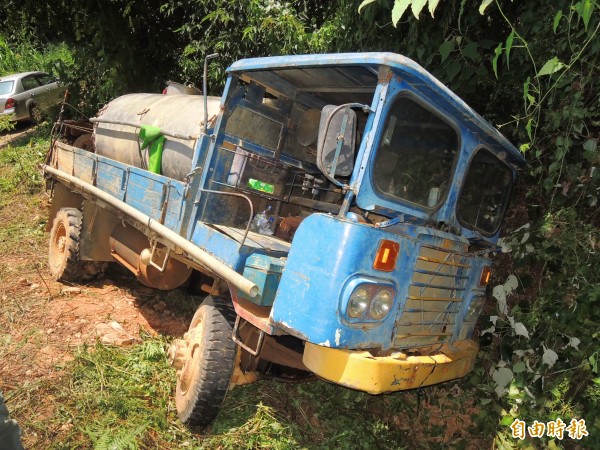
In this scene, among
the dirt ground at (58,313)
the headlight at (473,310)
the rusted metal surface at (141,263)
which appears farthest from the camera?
the rusted metal surface at (141,263)

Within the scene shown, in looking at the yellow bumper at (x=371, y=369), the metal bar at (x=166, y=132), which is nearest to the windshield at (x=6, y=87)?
the metal bar at (x=166, y=132)

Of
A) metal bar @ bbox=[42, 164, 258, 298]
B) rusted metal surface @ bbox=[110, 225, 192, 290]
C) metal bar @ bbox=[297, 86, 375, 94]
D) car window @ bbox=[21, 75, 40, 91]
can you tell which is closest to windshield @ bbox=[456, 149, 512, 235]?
metal bar @ bbox=[297, 86, 375, 94]

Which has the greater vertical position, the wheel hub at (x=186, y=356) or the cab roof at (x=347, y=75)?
the cab roof at (x=347, y=75)

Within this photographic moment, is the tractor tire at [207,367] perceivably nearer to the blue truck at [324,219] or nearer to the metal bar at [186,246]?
the blue truck at [324,219]

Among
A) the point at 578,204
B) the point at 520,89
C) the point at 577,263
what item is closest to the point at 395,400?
the point at 577,263

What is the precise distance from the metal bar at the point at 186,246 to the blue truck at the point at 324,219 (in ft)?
0.05

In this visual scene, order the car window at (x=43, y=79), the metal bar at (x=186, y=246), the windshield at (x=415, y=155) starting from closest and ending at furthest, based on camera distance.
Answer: the windshield at (x=415, y=155) → the metal bar at (x=186, y=246) → the car window at (x=43, y=79)

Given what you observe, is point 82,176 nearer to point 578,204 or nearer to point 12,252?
point 12,252

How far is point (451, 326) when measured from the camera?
3.27 metres

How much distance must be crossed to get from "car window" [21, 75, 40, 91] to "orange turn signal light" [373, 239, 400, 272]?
15.6 m

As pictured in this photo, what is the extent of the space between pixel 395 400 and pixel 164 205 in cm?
262

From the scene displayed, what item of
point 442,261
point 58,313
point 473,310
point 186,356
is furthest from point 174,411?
point 473,310

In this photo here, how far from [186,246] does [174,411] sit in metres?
1.28

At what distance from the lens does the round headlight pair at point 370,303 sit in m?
2.53
